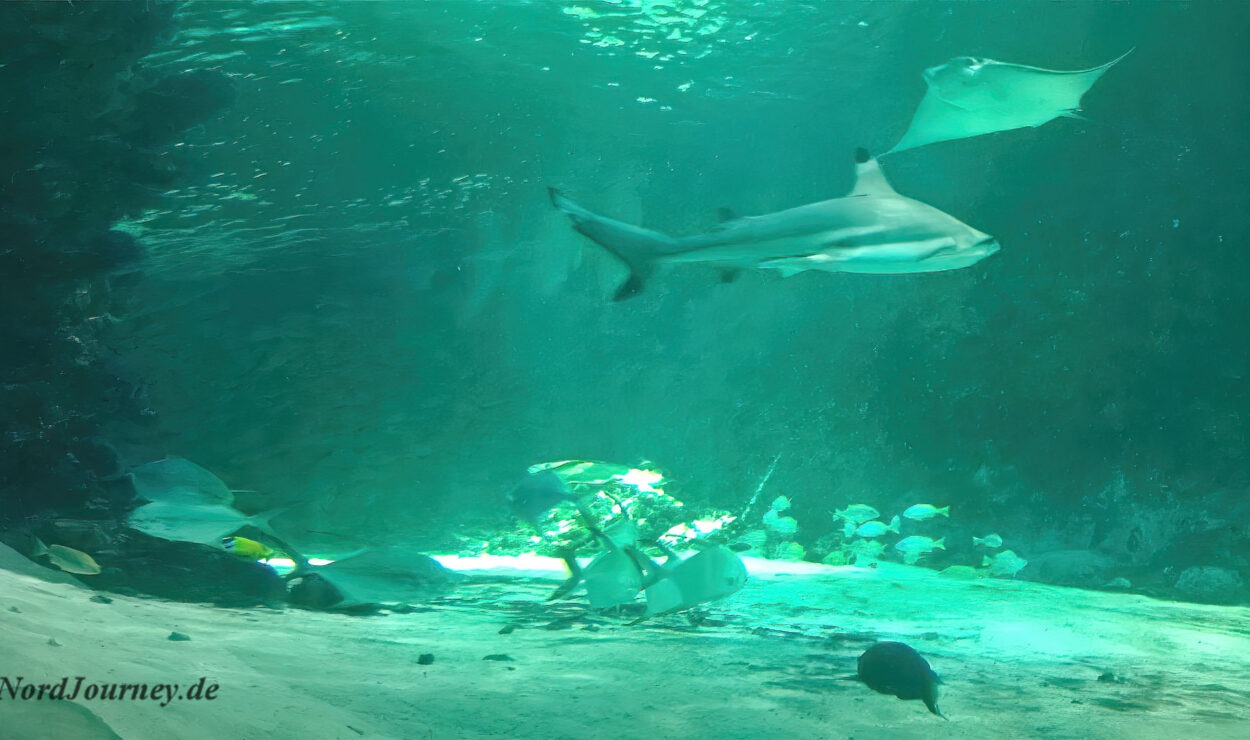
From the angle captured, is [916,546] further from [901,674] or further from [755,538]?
[901,674]

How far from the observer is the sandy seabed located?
2504 millimetres

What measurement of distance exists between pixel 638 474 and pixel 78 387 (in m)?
7.90

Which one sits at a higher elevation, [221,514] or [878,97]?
[878,97]

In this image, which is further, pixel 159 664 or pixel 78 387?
pixel 78 387

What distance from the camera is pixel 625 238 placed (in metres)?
3.07

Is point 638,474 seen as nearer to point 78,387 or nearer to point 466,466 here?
point 466,466

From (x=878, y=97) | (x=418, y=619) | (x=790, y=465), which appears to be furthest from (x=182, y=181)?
(x=790, y=465)

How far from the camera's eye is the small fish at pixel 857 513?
Result: 9.79 m

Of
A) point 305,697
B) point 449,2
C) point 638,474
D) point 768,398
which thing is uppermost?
point 449,2

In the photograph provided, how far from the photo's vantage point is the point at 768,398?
37.8ft

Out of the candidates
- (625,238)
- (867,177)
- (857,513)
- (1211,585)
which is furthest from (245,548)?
(1211,585)

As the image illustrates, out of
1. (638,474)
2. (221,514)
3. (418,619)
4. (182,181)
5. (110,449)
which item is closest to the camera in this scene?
(418,619)

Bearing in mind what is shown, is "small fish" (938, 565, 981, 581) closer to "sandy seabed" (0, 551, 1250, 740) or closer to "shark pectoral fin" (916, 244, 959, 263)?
"sandy seabed" (0, 551, 1250, 740)

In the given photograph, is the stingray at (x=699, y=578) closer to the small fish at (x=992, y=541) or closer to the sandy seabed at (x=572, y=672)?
the sandy seabed at (x=572, y=672)
